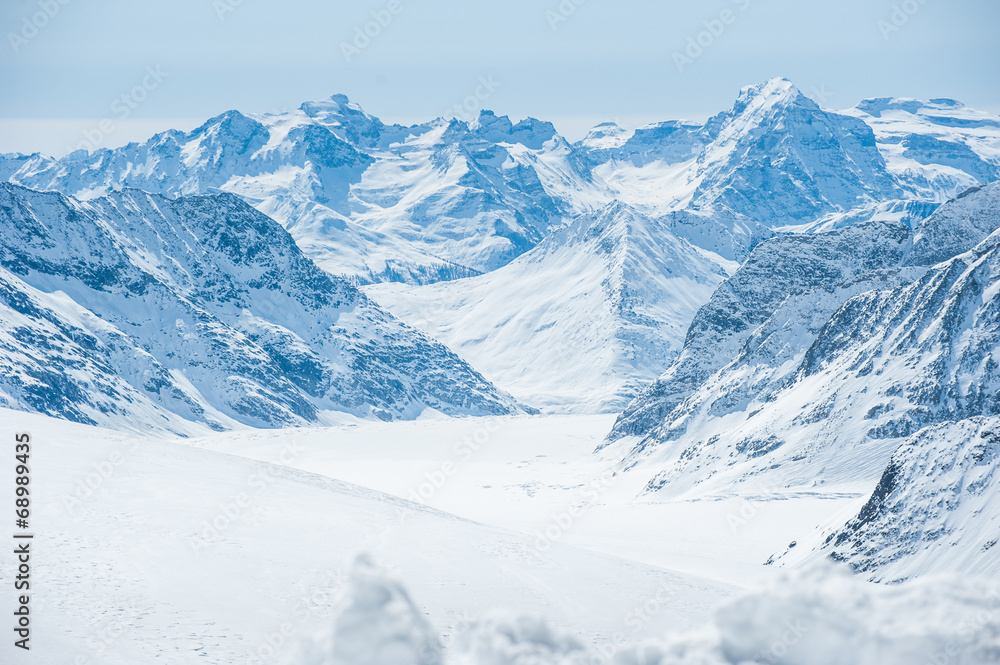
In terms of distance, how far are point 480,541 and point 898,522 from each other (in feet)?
69.4

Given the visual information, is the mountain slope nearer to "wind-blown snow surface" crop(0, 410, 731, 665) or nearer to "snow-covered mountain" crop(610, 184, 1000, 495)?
"snow-covered mountain" crop(610, 184, 1000, 495)

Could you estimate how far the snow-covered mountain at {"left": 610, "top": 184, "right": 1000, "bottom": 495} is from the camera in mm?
84812

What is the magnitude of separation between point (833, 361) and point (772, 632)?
9463 centimetres

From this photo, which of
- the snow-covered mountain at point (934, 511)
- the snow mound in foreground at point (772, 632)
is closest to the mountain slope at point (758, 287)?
the snow-covered mountain at point (934, 511)

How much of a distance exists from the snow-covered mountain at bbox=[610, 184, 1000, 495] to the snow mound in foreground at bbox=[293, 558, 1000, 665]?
74.5 m

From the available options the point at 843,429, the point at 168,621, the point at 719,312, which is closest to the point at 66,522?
the point at 168,621

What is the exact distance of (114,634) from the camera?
2567 cm

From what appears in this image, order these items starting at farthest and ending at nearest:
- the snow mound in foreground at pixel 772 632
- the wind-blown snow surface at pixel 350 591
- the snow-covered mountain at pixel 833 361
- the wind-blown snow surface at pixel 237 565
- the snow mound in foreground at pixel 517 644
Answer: the snow-covered mountain at pixel 833 361, the wind-blown snow surface at pixel 237 565, the wind-blown snow surface at pixel 350 591, the snow mound in foreground at pixel 772 632, the snow mound in foreground at pixel 517 644

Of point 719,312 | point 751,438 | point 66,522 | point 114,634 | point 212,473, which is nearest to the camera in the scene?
point 114,634

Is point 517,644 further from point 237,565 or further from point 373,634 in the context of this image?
point 237,565

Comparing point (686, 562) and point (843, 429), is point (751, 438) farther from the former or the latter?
point (686, 562)

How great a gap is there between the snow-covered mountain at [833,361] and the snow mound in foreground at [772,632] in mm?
74473

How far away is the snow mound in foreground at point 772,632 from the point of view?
39.3 ft

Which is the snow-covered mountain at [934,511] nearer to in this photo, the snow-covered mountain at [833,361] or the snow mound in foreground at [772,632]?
the snow mound in foreground at [772,632]
